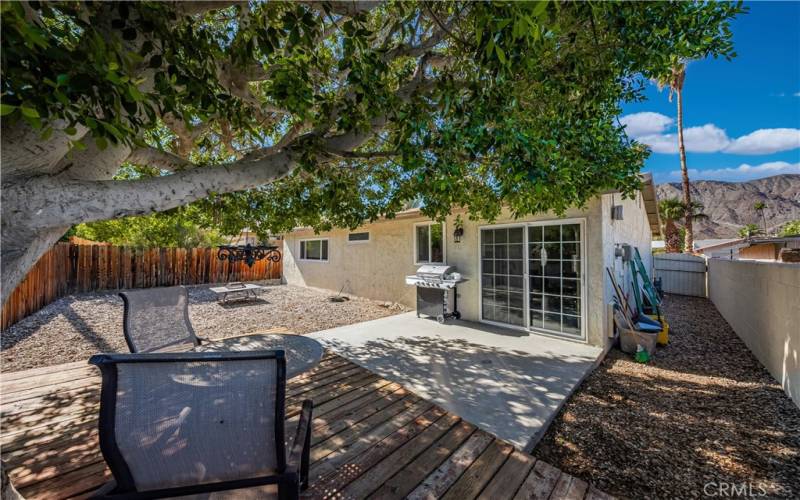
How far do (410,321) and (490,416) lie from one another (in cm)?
422

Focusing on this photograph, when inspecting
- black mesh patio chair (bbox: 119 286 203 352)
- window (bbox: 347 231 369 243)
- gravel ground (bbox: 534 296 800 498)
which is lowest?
gravel ground (bbox: 534 296 800 498)

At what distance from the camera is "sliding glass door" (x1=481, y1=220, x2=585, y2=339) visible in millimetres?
5695

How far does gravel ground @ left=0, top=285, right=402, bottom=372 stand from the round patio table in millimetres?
3146

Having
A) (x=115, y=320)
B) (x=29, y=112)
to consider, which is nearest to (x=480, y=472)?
(x=29, y=112)

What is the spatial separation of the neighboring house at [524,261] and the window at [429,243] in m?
0.03

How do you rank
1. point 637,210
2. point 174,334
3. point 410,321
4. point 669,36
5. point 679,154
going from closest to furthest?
point 669,36
point 174,334
point 410,321
point 637,210
point 679,154

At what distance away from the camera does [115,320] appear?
7336 millimetres

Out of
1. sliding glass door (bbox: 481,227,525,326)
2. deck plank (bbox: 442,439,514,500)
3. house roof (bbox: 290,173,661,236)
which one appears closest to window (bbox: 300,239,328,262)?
house roof (bbox: 290,173,661,236)

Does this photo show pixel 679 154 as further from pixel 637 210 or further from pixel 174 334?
pixel 174 334

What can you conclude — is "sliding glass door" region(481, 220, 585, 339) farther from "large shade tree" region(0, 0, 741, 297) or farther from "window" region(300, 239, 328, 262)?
"window" region(300, 239, 328, 262)

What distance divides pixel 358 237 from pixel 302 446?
9.62m

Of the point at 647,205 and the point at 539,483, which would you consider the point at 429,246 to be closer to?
the point at 539,483

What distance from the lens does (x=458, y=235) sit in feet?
24.7

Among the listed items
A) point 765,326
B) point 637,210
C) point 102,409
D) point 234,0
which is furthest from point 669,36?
point 637,210
